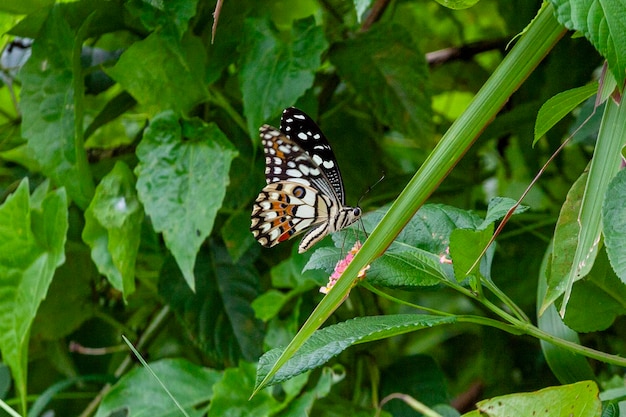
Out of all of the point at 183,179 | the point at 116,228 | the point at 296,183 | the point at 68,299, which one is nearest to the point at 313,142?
the point at 296,183

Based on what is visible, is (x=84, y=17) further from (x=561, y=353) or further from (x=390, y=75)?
(x=561, y=353)

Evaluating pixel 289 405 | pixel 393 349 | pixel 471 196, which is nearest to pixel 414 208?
pixel 289 405

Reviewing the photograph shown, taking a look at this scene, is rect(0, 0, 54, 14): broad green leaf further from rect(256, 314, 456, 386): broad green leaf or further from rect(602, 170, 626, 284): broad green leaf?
rect(602, 170, 626, 284): broad green leaf

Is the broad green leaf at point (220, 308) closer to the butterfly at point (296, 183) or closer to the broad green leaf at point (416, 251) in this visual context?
the butterfly at point (296, 183)

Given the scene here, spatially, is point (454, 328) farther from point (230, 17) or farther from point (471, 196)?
point (230, 17)

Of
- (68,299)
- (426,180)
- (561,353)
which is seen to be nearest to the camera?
(426,180)

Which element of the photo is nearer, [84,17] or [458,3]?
[458,3]

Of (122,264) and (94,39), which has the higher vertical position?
(94,39)
